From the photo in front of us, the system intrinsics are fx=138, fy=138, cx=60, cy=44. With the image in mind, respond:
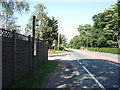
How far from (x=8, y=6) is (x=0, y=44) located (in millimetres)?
16564

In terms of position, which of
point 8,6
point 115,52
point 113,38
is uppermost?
point 8,6

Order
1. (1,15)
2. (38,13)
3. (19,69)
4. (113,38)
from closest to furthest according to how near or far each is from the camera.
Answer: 1. (19,69)
2. (1,15)
3. (38,13)
4. (113,38)

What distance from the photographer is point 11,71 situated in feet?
19.4

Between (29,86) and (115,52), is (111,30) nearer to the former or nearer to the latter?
(115,52)

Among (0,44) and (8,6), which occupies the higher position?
(8,6)

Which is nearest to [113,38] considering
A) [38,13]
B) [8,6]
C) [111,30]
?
[111,30]

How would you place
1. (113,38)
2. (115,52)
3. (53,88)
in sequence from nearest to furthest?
(53,88) < (115,52) < (113,38)

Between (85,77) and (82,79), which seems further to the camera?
(85,77)

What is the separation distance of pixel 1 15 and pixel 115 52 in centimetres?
2957

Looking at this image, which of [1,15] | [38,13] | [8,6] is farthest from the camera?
[38,13]

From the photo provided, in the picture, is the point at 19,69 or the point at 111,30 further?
the point at 111,30

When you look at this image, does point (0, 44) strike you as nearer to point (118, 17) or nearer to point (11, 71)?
point (11, 71)

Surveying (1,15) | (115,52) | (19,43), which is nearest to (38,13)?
(1,15)

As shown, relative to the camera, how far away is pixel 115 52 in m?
37.1
